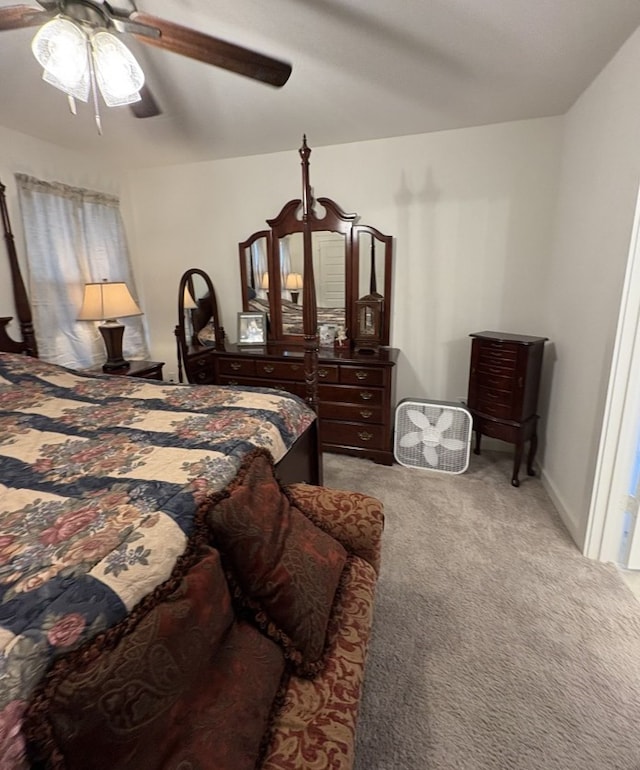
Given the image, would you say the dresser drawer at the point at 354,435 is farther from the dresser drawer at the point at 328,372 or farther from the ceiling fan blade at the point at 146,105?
the ceiling fan blade at the point at 146,105

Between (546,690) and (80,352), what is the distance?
3.58m

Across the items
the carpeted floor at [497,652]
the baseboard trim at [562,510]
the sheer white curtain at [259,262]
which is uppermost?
the sheer white curtain at [259,262]

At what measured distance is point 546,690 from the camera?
1.36 metres

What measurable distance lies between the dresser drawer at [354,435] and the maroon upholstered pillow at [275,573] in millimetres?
1791

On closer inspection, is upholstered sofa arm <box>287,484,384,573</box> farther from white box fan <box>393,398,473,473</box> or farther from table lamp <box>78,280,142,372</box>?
table lamp <box>78,280,142,372</box>

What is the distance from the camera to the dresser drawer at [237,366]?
3.19 m

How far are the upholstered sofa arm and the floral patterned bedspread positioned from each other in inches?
12.4

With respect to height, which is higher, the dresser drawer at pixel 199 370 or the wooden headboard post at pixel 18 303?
the wooden headboard post at pixel 18 303

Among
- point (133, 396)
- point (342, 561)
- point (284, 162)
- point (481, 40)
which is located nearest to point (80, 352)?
point (133, 396)

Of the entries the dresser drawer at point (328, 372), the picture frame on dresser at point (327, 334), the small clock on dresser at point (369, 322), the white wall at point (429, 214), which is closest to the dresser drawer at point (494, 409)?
the white wall at point (429, 214)

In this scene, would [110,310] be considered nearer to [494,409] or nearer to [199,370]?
[199,370]

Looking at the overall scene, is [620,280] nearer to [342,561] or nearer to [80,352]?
[342,561]

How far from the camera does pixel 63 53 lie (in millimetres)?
1256

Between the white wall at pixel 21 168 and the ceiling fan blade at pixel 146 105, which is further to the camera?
the white wall at pixel 21 168
